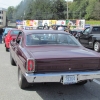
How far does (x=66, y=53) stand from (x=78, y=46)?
1.15 metres

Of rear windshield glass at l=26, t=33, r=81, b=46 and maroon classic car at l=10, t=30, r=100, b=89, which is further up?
rear windshield glass at l=26, t=33, r=81, b=46

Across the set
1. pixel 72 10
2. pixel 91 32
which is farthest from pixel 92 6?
pixel 91 32

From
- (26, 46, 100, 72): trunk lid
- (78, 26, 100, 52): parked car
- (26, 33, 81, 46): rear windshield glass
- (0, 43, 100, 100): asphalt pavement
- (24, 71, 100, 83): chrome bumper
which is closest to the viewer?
(24, 71, 100, 83): chrome bumper

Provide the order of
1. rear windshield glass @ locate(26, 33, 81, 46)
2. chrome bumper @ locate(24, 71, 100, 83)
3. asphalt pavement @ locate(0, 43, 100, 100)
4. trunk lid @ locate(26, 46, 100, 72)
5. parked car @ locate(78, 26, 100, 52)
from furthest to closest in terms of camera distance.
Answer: parked car @ locate(78, 26, 100, 52) → rear windshield glass @ locate(26, 33, 81, 46) → asphalt pavement @ locate(0, 43, 100, 100) → trunk lid @ locate(26, 46, 100, 72) → chrome bumper @ locate(24, 71, 100, 83)

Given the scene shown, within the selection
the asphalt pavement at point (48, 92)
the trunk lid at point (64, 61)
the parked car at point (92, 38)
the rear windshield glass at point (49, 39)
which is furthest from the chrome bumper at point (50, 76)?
the parked car at point (92, 38)

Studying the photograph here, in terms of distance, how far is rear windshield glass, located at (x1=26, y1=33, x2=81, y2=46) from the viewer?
6.28 metres

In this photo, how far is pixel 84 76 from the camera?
5070 mm

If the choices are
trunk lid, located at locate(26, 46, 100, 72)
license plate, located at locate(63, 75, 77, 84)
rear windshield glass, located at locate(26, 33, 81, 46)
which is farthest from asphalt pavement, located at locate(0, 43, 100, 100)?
rear windshield glass, located at locate(26, 33, 81, 46)

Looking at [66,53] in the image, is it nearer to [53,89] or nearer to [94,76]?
[94,76]

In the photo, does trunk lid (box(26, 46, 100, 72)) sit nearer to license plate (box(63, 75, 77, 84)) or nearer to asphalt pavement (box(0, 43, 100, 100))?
license plate (box(63, 75, 77, 84))

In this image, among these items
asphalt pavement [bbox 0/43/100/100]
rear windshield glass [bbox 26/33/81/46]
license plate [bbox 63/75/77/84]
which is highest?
rear windshield glass [bbox 26/33/81/46]

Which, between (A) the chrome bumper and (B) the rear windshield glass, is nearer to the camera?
(A) the chrome bumper

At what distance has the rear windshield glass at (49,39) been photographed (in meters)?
6.28

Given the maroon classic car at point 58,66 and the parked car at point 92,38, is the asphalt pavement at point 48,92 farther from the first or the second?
the parked car at point 92,38
